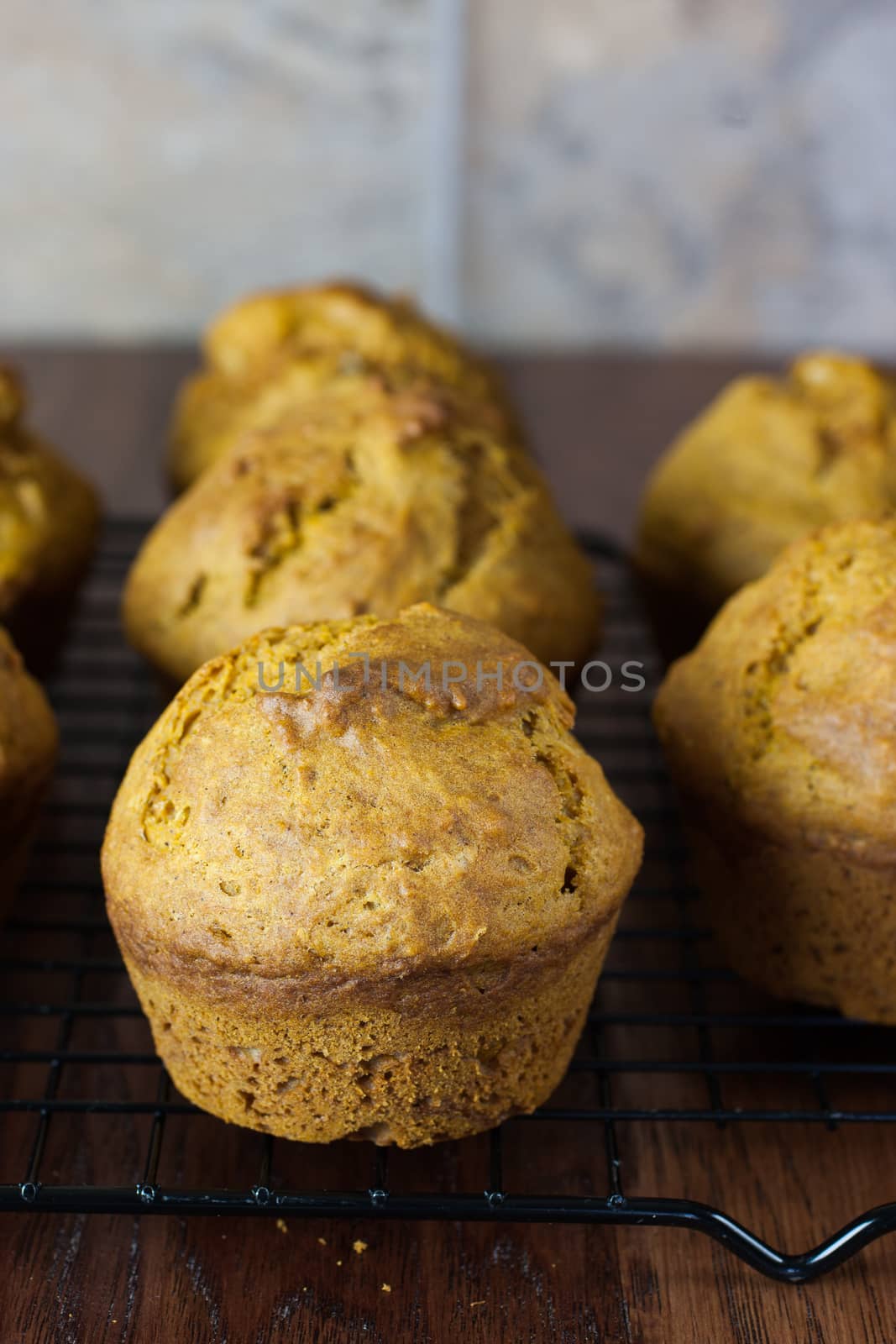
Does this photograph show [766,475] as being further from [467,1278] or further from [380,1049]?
[467,1278]

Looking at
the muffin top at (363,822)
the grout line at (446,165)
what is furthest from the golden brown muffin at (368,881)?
the grout line at (446,165)

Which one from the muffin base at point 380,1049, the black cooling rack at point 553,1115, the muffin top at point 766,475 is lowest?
the black cooling rack at point 553,1115

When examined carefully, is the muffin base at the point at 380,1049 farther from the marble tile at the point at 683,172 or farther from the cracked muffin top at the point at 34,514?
the marble tile at the point at 683,172

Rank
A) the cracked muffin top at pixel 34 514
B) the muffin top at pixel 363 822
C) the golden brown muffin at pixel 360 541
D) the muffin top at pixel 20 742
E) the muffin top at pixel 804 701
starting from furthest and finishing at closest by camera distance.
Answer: the cracked muffin top at pixel 34 514 < the golden brown muffin at pixel 360 541 < the muffin top at pixel 20 742 < the muffin top at pixel 804 701 < the muffin top at pixel 363 822

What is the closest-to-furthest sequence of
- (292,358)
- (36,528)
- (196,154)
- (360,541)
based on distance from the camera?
(360,541) → (36,528) → (292,358) → (196,154)

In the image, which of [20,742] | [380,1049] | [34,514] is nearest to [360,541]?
[20,742]

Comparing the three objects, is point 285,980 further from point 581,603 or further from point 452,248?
point 452,248
